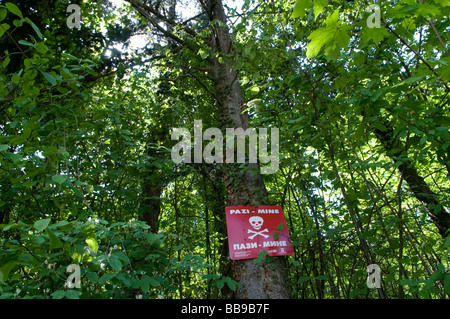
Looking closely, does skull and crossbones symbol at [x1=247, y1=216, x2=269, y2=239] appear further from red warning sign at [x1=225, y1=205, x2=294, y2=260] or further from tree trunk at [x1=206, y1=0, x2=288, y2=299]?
tree trunk at [x1=206, y1=0, x2=288, y2=299]

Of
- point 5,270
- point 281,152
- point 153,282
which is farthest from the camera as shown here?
point 281,152

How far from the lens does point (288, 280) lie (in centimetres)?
282

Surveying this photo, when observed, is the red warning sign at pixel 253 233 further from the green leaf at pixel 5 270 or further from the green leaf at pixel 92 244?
the green leaf at pixel 5 270

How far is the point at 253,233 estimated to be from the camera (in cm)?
277

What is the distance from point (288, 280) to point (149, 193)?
3.13 meters

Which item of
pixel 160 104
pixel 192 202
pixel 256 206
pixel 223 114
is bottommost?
pixel 256 206

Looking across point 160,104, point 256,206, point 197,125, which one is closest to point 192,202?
point 197,125

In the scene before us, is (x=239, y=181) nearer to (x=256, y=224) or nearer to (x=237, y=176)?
(x=237, y=176)

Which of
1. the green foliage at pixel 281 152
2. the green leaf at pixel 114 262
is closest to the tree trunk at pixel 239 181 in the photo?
the green foliage at pixel 281 152

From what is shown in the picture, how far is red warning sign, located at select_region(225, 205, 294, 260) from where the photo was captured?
107 inches

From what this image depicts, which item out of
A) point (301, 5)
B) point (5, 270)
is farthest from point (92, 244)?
point (301, 5)

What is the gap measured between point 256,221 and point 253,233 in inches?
5.0

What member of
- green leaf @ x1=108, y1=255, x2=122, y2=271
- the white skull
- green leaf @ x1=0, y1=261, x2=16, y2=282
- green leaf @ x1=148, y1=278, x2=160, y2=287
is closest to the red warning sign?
the white skull

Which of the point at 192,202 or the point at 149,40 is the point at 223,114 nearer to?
the point at 192,202
